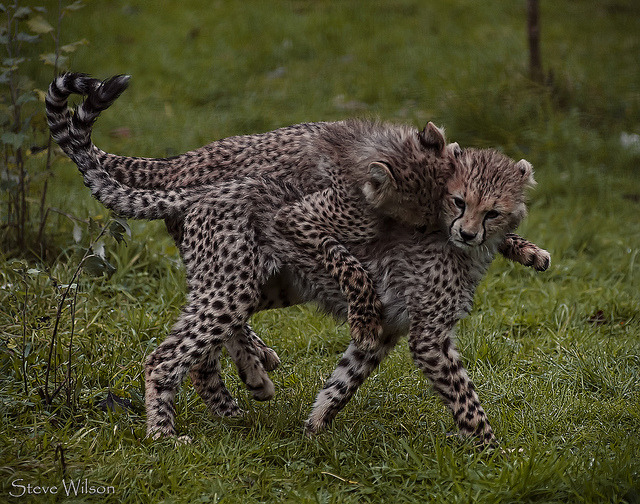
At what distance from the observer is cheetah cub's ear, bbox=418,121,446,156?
4.20 m

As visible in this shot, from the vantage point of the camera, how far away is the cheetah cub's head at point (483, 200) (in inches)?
155

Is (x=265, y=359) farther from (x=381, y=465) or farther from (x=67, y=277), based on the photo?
(x=67, y=277)

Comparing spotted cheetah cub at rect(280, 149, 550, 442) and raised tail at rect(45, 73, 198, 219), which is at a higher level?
raised tail at rect(45, 73, 198, 219)

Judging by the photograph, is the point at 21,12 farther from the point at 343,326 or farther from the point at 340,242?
the point at 343,326

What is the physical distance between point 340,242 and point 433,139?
695 mm

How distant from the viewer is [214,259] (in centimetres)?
416

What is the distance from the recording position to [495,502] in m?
3.44

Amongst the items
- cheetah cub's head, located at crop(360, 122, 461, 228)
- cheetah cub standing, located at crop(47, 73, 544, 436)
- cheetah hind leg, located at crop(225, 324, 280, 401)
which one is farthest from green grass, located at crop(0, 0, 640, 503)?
cheetah cub's head, located at crop(360, 122, 461, 228)

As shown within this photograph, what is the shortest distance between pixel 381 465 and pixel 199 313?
44.9 inches

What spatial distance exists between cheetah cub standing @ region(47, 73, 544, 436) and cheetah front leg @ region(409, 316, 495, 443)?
0.24 metres

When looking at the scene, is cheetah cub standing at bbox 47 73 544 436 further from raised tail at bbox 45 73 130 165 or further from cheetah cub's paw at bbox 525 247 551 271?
cheetah cub's paw at bbox 525 247 551 271

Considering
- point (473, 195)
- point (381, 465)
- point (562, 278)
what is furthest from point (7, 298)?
point (562, 278)

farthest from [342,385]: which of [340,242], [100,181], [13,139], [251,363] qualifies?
[13,139]

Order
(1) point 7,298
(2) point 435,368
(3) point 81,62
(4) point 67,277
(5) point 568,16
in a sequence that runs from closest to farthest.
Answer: (2) point 435,368, (1) point 7,298, (4) point 67,277, (3) point 81,62, (5) point 568,16
